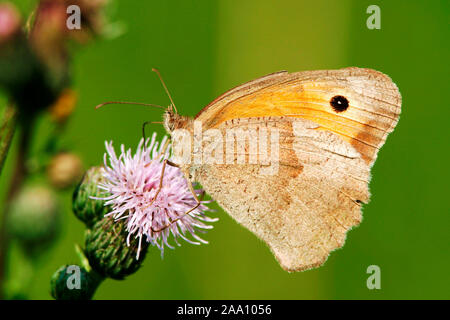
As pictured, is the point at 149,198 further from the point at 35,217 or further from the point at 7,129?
the point at 7,129

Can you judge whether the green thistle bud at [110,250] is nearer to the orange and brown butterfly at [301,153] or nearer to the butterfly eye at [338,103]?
the orange and brown butterfly at [301,153]

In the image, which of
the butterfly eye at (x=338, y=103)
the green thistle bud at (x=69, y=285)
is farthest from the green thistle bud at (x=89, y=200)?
the butterfly eye at (x=338, y=103)

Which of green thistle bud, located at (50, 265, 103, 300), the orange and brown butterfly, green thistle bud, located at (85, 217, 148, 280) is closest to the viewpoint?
green thistle bud, located at (50, 265, 103, 300)

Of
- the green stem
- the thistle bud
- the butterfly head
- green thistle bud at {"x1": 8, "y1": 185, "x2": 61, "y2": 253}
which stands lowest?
green thistle bud at {"x1": 8, "y1": 185, "x2": 61, "y2": 253}

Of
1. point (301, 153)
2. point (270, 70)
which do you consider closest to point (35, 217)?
point (301, 153)

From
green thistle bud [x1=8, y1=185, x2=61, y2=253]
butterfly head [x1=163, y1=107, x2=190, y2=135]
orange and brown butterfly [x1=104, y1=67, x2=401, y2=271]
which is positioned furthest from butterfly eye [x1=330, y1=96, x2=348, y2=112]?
green thistle bud [x1=8, y1=185, x2=61, y2=253]

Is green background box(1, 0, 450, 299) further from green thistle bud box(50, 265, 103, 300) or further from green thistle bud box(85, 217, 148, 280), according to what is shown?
green thistle bud box(50, 265, 103, 300)
